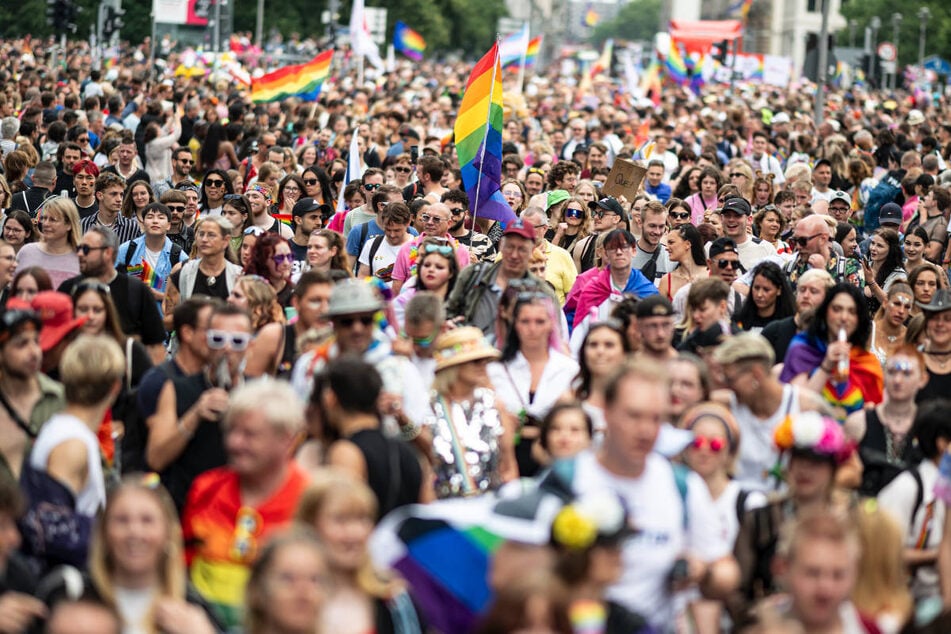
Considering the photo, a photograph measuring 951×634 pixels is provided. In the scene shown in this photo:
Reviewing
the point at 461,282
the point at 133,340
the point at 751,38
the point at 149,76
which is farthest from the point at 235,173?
the point at 751,38

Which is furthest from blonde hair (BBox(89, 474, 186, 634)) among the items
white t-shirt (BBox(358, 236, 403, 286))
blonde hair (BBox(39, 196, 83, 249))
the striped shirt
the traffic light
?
the traffic light

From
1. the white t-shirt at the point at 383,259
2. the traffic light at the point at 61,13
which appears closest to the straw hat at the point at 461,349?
the white t-shirt at the point at 383,259

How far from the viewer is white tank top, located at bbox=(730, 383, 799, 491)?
23.4ft

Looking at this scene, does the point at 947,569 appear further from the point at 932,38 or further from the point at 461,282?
the point at 932,38

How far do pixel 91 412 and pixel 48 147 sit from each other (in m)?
12.3

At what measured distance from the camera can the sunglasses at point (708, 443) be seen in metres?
6.36

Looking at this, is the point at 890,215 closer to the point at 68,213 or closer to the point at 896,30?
the point at 68,213

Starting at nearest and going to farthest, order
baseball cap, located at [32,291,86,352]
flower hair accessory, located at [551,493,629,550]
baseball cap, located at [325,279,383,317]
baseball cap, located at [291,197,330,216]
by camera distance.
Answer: flower hair accessory, located at [551,493,629,550] < baseball cap, located at [325,279,383,317] < baseball cap, located at [32,291,86,352] < baseball cap, located at [291,197,330,216]

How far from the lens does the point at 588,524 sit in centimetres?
482

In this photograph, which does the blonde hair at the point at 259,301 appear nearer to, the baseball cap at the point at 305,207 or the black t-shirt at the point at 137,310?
the black t-shirt at the point at 137,310

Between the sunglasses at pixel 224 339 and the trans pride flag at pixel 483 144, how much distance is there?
5.47 metres

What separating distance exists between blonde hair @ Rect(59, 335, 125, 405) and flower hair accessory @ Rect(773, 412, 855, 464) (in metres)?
2.52

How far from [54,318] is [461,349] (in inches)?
79.2

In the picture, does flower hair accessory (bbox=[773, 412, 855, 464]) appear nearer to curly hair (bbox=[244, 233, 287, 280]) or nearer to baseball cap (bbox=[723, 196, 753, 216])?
curly hair (bbox=[244, 233, 287, 280])
